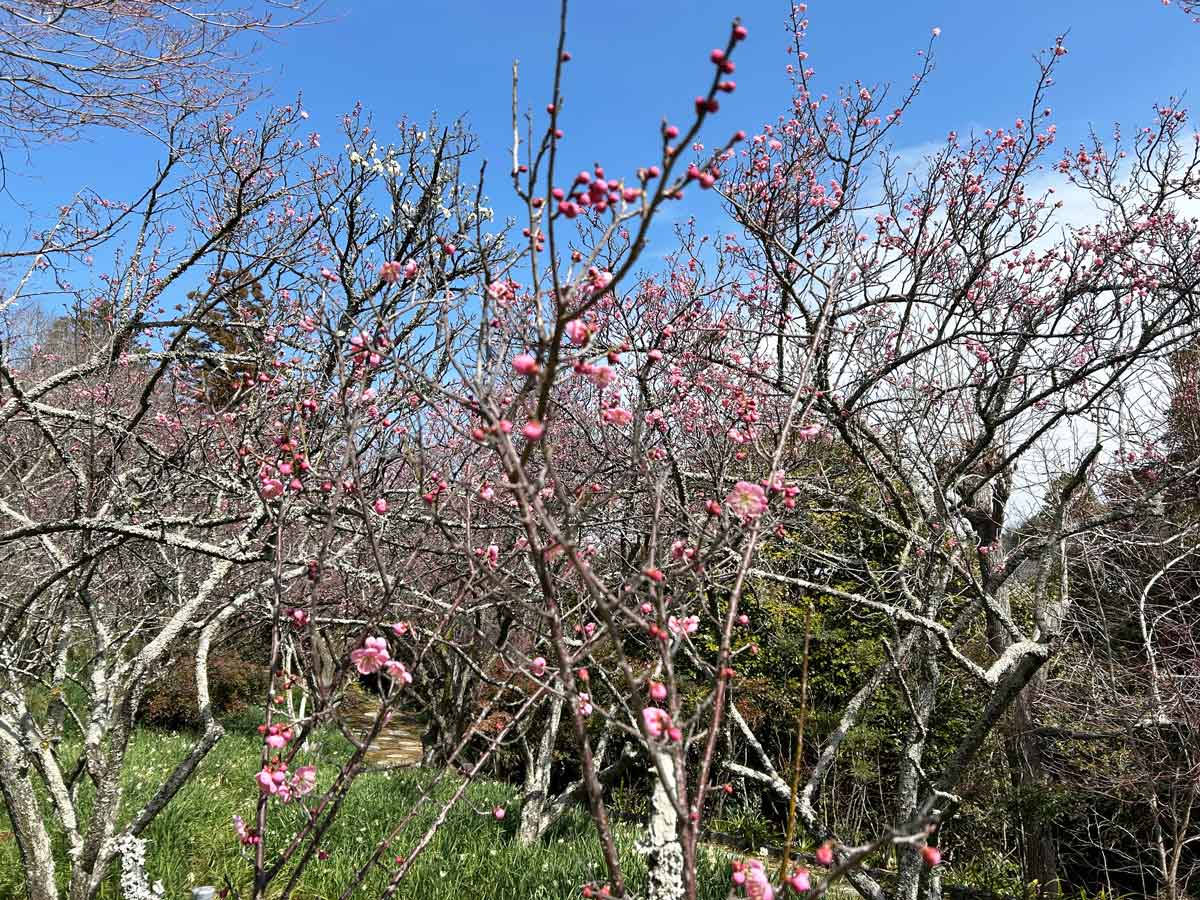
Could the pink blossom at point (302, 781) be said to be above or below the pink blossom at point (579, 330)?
below

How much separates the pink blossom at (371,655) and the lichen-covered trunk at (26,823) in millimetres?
2549

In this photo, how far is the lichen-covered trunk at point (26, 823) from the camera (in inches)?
126

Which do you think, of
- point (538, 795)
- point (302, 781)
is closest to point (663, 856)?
point (302, 781)

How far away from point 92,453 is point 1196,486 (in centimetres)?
734

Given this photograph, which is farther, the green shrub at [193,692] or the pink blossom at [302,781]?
the green shrub at [193,692]

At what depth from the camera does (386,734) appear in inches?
524

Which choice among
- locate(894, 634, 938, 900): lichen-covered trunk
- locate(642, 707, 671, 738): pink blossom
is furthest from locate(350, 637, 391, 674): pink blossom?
locate(894, 634, 938, 900): lichen-covered trunk

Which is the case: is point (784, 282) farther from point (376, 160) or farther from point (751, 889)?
point (751, 889)

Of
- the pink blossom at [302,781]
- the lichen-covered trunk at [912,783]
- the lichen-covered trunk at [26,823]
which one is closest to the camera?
the pink blossom at [302,781]

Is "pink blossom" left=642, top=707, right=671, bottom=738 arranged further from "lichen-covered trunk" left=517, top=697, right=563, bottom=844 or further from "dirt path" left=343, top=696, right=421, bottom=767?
"dirt path" left=343, top=696, right=421, bottom=767

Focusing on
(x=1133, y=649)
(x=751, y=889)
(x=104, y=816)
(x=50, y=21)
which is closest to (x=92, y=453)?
(x=104, y=816)

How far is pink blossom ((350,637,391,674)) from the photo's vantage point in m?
1.70

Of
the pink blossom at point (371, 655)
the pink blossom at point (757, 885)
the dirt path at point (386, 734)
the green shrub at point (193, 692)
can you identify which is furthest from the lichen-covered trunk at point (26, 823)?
the green shrub at point (193, 692)

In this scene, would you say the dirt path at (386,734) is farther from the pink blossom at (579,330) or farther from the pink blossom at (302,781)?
the pink blossom at (579,330)
